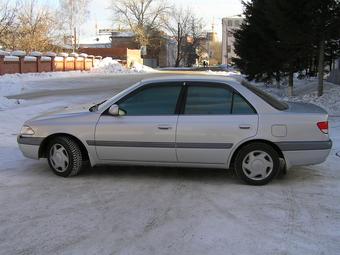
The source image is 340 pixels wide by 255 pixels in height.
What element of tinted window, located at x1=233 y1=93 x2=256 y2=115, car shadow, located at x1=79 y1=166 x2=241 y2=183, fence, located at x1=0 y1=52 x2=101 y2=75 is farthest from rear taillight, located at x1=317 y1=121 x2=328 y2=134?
Result: fence, located at x1=0 y1=52 x2=101 y2=75

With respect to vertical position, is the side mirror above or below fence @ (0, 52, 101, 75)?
below

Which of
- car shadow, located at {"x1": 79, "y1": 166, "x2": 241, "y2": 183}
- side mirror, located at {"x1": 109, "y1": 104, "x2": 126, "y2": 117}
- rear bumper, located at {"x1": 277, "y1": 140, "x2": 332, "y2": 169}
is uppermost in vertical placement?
side mirror, located at {"x1": 109, "y1": 104, "x2": 126, "y2": 117}

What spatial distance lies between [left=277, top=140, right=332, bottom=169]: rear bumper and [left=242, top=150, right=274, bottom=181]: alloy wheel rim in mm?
234

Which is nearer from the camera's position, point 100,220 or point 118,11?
point 100,220

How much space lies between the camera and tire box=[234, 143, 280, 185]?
6668mm

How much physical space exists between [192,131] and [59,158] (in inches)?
76.7

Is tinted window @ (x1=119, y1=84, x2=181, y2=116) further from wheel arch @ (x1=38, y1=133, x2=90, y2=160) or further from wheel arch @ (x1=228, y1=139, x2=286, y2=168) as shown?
wheel arch @ (x1=228, y1=139, x2=286, y2=168)

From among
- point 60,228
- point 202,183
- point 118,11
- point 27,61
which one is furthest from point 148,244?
point 118,11

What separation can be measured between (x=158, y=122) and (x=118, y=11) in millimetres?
89070

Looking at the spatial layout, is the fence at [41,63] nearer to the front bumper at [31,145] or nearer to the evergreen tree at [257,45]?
the evergreen tree at [257,45]

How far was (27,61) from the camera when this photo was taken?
40.4 meters

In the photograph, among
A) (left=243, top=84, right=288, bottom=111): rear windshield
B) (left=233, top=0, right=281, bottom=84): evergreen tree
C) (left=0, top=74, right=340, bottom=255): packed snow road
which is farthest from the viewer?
(left=233, top=0, right=281, bottom=84): evergreen tree

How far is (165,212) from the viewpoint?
5656 millimetres

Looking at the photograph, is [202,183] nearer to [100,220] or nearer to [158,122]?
[158,122]
